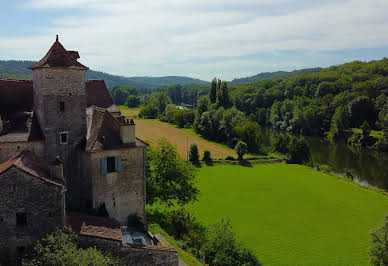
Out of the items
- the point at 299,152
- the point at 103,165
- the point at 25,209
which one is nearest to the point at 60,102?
the point at 103,165

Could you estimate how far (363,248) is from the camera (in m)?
34.6

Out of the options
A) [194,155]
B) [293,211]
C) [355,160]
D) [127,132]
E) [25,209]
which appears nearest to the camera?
[25,209]

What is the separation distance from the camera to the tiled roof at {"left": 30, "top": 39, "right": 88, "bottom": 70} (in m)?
25.1

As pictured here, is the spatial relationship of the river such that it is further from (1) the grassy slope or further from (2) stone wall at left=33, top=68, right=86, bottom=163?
(2) stone wall at left=33, top=68, right=86, bottom=163

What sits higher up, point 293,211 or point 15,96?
point 15,96

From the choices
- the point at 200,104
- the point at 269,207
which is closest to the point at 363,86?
the point at 200,104

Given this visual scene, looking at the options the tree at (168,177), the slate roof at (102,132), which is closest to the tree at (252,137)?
the tree at (168,177)

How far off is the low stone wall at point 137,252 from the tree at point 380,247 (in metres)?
15.8

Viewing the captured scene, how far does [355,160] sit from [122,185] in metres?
65.8

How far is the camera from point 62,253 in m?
17.7

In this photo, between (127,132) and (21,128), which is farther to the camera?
(127,132)

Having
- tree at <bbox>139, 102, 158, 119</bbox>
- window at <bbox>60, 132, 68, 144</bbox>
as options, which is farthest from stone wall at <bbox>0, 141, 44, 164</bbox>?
tree at <bbox>139, 102, 158, 119</bbox>

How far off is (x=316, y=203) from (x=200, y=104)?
67088 millimetres

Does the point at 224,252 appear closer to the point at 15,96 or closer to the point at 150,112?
the point at 15,96
